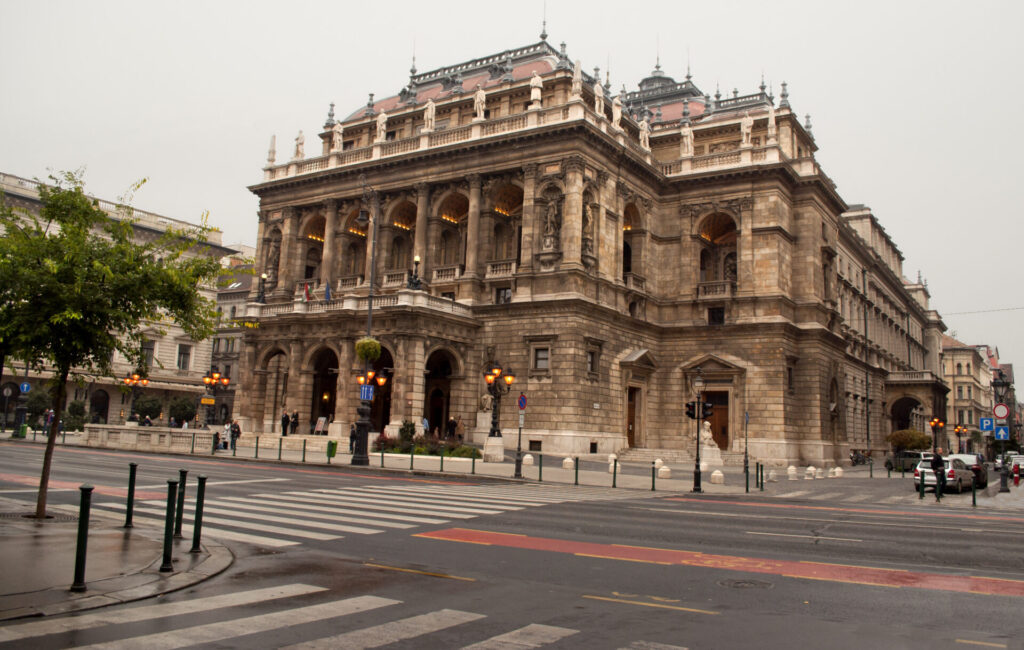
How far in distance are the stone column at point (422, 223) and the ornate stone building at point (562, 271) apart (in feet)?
0.31

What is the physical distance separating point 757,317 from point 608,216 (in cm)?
1053

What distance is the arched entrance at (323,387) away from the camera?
1795 inches

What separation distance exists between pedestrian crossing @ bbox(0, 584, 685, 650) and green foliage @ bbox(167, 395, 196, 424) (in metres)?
62.2

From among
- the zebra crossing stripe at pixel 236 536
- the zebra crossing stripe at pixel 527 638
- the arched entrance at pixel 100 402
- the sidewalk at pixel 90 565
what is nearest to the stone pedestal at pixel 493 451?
the zebra crossing stripe at pixel 236 536

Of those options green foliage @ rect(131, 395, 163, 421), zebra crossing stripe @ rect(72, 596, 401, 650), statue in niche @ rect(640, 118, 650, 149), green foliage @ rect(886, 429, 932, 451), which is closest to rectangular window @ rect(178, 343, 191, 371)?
green foliage @ rect(131, 395, 163, 421)

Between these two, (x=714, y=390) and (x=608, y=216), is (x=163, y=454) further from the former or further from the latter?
(x=714, y=390)

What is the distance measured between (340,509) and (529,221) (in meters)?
28.2

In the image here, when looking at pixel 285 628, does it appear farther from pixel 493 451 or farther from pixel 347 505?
pixel 493 451

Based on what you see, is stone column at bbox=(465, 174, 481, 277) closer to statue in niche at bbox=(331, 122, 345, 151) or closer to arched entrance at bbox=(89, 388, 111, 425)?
statue in niche at bbox=(331, 122, 345, 151)

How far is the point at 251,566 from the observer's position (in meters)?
9.93

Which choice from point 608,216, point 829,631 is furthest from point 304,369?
point 829,631

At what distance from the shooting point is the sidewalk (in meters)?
7.53

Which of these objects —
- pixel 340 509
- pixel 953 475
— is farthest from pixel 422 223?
pixel 340 509

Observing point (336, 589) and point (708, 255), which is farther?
point (708, 255)
